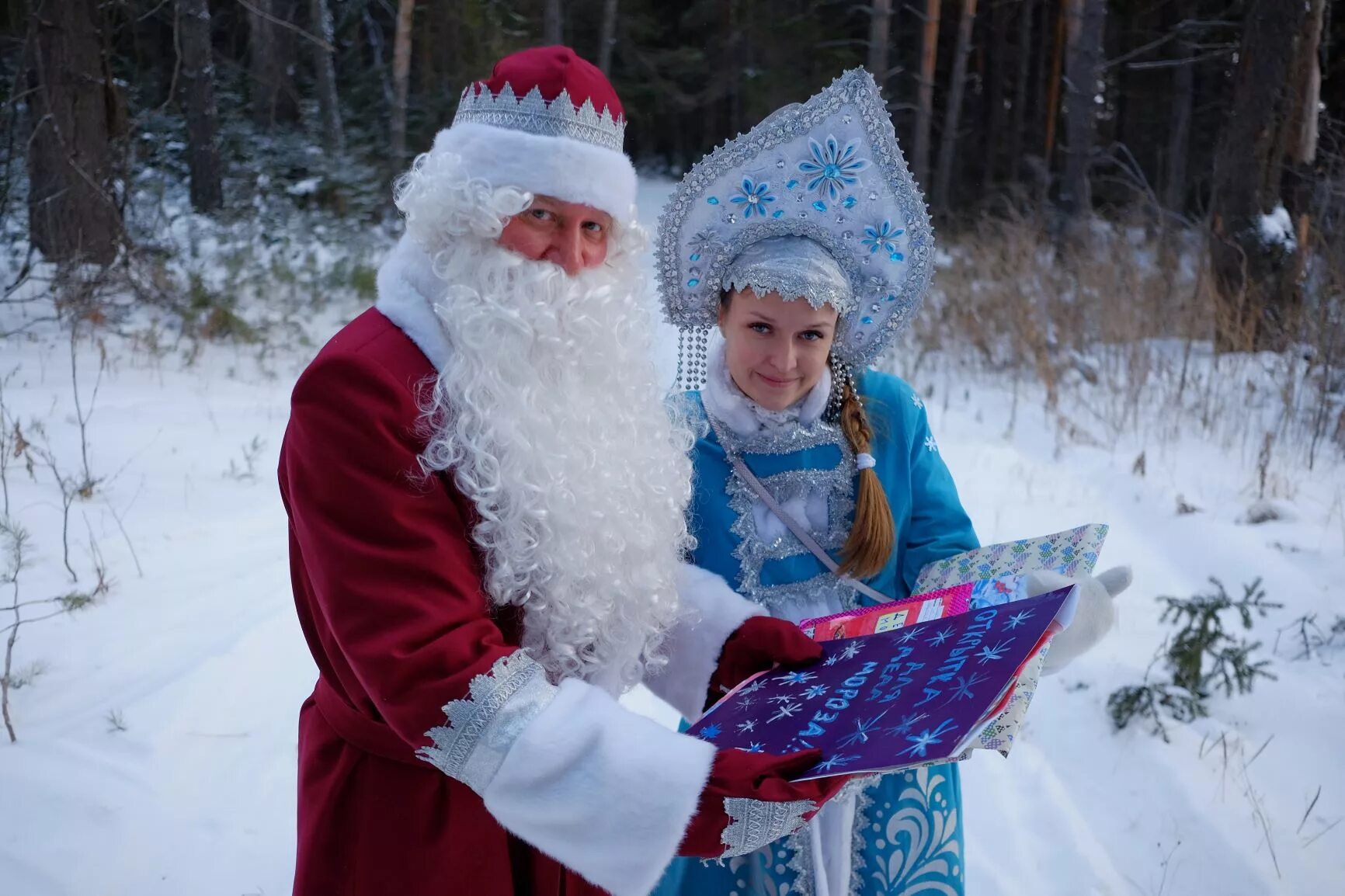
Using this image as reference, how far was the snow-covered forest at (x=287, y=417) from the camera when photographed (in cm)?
263

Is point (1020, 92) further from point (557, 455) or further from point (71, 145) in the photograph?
point (557, 455)

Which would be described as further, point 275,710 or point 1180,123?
point 1180,123

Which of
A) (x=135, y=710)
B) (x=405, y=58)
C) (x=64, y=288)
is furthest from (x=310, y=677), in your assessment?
(x=405, y=58)

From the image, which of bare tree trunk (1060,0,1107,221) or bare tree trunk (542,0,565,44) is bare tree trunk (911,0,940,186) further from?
bare tree trunk (542,0,565,44)

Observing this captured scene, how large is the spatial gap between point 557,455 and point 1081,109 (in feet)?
36.7

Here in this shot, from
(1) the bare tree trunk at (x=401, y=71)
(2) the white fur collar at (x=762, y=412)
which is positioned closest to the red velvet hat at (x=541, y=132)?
(2) the white fur collar at (x=762, y=412)

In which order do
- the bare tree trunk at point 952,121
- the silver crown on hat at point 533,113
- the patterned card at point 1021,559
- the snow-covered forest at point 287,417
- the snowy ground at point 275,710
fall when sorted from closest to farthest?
the silver crown on hat at point 533,113, the patterned card at point 1021,559, the snowy ground at point 275,710, the snow-covered forest at point 287,417, the bare tree trunk at point 952,121

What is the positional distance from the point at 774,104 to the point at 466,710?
1685 centimetres

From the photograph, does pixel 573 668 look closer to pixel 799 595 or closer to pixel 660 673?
pixel 660 673

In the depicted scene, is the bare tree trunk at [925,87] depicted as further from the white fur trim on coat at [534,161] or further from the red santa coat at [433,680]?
the red santa coat at [433,680]

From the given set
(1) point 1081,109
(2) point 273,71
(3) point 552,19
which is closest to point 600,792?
(1) point 1081,109

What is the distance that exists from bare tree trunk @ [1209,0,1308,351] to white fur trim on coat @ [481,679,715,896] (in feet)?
21.1

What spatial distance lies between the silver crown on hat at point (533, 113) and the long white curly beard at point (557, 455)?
191 mm

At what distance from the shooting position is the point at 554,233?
4.95 feet
